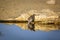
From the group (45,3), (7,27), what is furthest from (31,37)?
(45,3)

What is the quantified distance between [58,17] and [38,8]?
0.36 m

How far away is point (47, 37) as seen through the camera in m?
2.40

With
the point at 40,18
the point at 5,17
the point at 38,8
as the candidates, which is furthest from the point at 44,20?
the point at 5,17

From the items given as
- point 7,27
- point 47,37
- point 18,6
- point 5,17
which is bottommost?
point 47,37

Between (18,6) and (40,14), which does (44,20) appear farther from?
(18,6)

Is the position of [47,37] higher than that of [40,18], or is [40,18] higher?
[40,18]

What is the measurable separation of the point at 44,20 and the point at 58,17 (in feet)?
0.78

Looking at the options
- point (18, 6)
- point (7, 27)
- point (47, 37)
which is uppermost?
point (18, 6)

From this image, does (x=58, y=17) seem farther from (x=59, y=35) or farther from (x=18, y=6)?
(x=18, y=6)

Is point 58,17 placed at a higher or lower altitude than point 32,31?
higher

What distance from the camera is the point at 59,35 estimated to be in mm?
2408

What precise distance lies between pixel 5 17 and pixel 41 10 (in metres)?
0.61

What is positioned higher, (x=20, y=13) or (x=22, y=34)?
(x=20, y=13)

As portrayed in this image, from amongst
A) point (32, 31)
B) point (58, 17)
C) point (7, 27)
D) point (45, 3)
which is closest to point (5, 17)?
point (7, 27)
